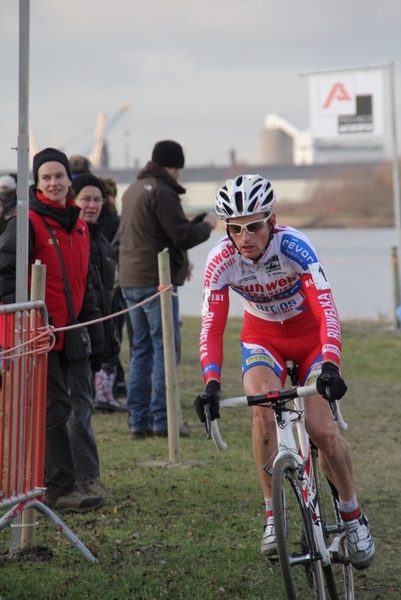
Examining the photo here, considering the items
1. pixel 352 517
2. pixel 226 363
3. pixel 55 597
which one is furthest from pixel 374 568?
pixel 226 363

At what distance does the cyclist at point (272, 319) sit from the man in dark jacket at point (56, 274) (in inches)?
57.0

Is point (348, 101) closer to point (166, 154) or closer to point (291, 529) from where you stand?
point (166, 154)

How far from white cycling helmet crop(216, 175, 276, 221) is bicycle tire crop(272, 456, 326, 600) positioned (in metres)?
1.26

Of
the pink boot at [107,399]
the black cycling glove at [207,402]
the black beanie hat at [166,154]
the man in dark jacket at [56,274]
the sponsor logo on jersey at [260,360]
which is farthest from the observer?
the pink boot at [107,399]

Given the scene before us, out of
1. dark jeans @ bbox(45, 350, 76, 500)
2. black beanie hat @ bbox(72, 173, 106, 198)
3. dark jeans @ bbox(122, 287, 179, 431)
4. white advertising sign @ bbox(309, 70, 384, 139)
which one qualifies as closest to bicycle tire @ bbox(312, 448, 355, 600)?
dark jeans @ bbox(45, 350, 76, 500)

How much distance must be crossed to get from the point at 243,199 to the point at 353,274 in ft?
94.1

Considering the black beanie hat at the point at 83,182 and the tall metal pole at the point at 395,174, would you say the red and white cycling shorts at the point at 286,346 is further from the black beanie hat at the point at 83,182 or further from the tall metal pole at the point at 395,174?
the tall metal pole at the point at 395,174

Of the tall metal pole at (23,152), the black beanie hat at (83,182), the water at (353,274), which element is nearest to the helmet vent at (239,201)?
the tall metal pole at (23,152)

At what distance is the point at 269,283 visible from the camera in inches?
193

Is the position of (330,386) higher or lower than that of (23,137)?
lower

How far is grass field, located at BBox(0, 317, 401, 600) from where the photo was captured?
4883 mm

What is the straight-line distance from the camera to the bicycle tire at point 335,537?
14.8ft

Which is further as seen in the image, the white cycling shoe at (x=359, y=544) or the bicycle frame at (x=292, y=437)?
the white cycling shoe at (x=359, y=544)

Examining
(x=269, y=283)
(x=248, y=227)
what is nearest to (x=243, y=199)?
(x=248, y=227)
